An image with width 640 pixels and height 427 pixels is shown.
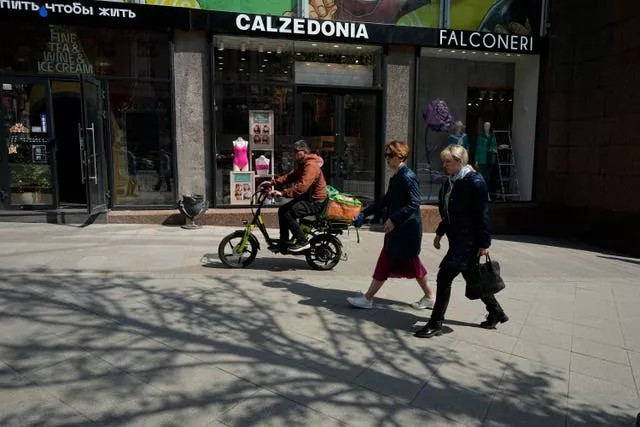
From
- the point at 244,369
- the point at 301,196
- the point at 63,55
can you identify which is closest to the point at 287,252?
the point at 301,196

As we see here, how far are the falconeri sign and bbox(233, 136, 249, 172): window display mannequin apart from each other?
84.3 inches

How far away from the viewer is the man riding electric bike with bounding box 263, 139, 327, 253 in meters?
6.42

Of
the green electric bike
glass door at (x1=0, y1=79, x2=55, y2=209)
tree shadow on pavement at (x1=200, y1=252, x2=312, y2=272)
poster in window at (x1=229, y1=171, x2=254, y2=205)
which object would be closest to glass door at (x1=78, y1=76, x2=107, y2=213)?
glass door at (x1=0, y1=79, x2=55, y2=209)

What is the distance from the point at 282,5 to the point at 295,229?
547cm

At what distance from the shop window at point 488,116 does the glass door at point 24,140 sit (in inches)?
293

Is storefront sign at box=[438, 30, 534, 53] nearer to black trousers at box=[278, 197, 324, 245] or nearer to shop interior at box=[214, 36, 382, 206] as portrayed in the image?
shop interior at box=[214, 36, 382, 206]

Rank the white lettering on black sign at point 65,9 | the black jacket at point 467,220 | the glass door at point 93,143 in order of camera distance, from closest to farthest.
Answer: the black jacket at point 467,220, the white lettering on black sign at point 65,9, the glass door at point 93,143

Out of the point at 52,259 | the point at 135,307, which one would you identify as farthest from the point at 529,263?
the point at 52,259

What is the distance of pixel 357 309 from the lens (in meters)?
5.38

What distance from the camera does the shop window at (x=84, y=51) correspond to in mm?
9188

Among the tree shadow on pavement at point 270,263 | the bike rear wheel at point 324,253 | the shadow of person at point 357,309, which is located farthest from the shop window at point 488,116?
the shadow of person at point 357,309

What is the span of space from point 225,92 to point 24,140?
147 inches

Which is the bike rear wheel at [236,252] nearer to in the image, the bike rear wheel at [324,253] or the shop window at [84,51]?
the bike rear wheel at [324,253]

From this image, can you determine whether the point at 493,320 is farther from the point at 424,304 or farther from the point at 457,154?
the point at 457,154
